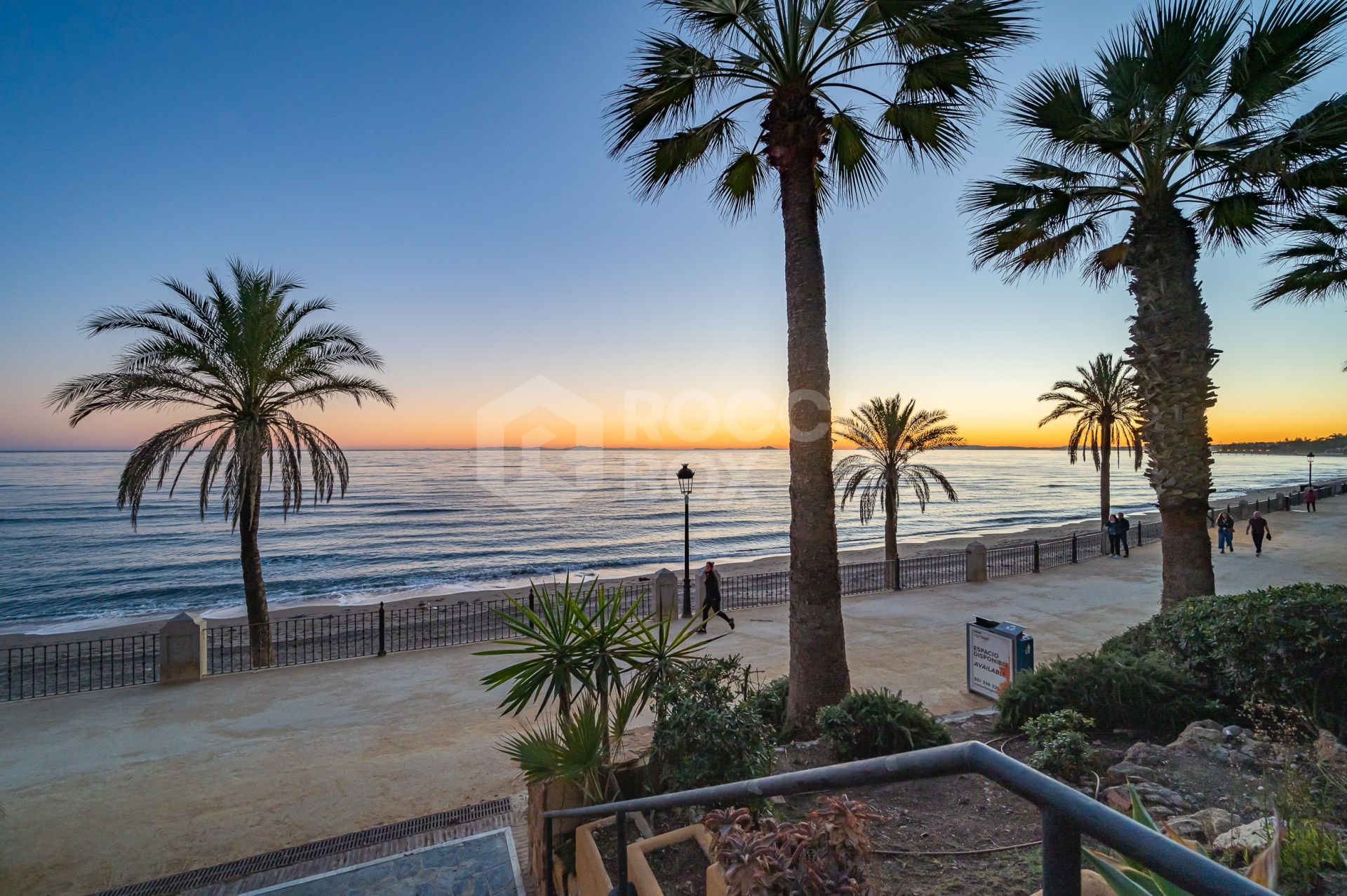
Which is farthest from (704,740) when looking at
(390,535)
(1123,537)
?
(390,535)

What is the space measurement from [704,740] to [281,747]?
7.00m

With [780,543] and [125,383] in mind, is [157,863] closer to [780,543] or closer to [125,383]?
[125,383]

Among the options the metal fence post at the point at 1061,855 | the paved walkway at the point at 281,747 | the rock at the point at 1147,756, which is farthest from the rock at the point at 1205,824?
the paved walkway at the point at 281,747

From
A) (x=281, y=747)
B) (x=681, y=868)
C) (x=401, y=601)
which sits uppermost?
(x=681, y=868)

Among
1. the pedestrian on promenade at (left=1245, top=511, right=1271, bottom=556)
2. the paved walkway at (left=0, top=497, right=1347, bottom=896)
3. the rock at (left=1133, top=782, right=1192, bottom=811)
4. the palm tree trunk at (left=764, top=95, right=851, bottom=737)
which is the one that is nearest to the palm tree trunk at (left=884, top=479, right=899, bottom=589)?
the paved walkway at (left=0, top=497, right=1347, bottom=896)

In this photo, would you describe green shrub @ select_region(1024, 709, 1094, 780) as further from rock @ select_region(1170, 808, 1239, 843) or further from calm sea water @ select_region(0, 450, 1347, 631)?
calm sea water @ select_region(0, 450, 1347, 631)

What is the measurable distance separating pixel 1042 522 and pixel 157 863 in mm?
59370

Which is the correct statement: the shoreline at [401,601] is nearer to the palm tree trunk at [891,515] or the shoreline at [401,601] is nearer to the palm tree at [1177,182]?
the palm tree trunk at [891,515]

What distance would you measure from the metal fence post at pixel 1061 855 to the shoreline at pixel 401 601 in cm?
1152

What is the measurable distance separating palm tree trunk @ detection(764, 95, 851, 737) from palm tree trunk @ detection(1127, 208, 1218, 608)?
19.1ft

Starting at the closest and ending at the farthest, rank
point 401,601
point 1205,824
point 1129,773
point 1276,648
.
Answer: point 1205,824, point 1129,773, point 1276,648, point 401,601

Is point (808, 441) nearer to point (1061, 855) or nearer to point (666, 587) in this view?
point (1061, 855)

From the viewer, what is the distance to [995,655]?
29.3ft

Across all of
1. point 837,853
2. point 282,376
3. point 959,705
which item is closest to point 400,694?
point 282,376
